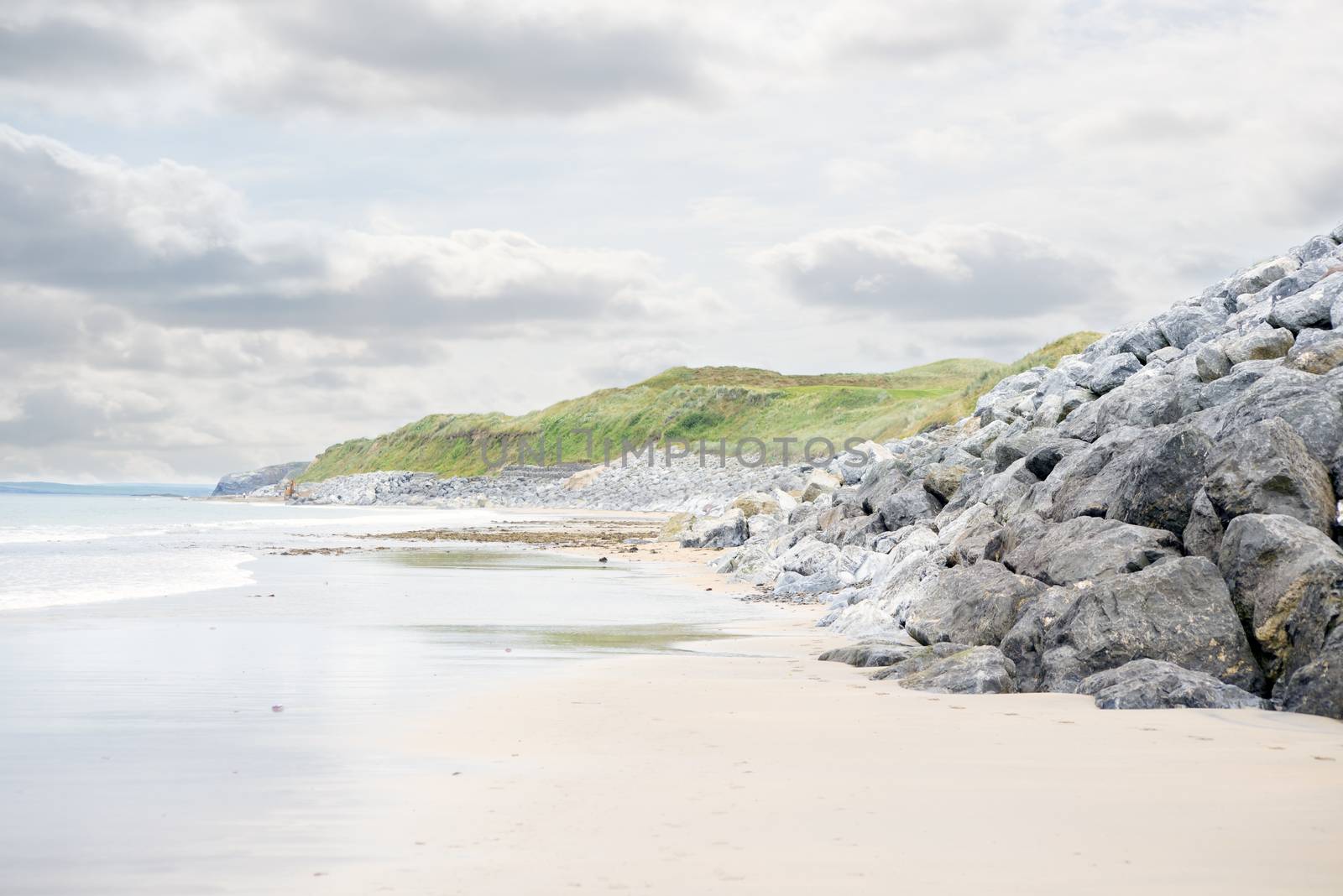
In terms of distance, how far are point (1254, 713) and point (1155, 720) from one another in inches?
30.7

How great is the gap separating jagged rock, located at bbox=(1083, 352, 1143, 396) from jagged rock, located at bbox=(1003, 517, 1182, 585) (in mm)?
9707

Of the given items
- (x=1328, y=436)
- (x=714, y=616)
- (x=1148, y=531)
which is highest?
(x=1328, y=436)

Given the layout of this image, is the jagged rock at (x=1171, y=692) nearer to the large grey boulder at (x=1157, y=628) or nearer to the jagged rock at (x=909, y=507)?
the large grey boulder at (x=1157, y=628)

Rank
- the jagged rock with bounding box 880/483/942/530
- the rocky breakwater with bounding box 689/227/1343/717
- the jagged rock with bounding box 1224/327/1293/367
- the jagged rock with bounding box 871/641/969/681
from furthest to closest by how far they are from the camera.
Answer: the jagged rock with bounding box 880/483/942/530 < the jagged rock with bounding box 1224/327/1293/367 < the jagged rock with bounding box 871/641/969/681 < the rocky breakwater with bounding box 689/227/1343/717

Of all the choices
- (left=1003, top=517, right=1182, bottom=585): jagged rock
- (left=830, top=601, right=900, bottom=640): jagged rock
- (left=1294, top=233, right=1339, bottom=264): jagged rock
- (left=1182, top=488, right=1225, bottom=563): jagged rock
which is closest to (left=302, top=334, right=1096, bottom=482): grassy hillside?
(left=1294, top=233, right=1339, bottom=264): jagged rock

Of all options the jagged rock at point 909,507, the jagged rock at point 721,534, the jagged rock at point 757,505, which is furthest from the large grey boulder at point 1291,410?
the jagged rock at point 757,505

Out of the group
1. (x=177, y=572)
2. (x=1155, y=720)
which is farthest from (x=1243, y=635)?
(x=177, y=572)

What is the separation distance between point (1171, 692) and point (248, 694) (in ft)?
23.9

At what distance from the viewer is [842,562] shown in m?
19.6

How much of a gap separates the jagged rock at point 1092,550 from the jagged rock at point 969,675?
1.33m

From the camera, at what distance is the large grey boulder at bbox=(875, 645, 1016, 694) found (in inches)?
372

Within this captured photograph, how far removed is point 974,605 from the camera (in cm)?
1103

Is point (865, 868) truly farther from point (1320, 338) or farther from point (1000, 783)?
point (1320, 338)

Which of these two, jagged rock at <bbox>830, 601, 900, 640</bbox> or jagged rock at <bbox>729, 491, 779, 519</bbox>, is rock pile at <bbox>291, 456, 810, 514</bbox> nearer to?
jagged rock at <bbox>729, 491, 779, 519</bbox>
